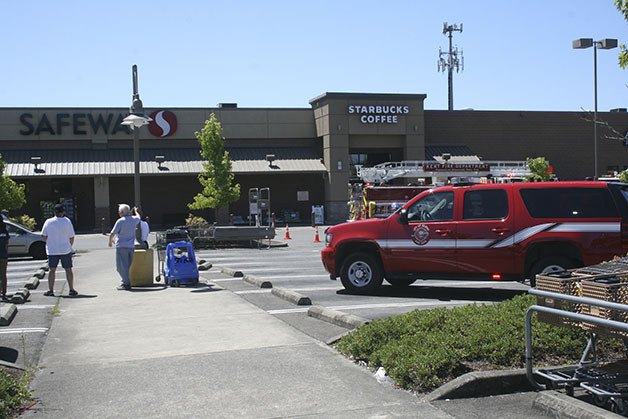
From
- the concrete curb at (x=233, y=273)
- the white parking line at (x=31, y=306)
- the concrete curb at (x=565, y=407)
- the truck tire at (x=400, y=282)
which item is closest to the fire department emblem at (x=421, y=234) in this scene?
the truck tire at (x=400, y=282)

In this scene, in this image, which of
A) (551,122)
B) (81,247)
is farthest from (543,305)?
(551,122)

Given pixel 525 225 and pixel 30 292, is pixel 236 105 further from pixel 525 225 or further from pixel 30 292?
pixel 525 225

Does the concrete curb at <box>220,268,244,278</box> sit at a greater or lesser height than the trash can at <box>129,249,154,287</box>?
lesser

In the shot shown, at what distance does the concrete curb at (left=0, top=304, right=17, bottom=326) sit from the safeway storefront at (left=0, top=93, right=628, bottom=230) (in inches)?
1352

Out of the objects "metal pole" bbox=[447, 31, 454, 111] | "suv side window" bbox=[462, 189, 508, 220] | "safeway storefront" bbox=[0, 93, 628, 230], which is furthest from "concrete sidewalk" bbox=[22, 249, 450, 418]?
"metal pole" bbox=[447, 31, 454, 111]

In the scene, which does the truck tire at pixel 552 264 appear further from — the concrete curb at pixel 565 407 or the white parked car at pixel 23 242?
the white parked car at pixel 23 242

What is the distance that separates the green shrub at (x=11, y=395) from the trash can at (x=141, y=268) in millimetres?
8422

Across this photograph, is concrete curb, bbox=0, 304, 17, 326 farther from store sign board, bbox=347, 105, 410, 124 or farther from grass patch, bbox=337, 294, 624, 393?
store sign board, bbox=347, 105, 410, 124

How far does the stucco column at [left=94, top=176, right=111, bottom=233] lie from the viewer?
45.9 m

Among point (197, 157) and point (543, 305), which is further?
point (197, 157)

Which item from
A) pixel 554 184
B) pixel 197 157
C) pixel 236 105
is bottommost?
pixel 554 184

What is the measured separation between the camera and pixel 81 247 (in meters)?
33.1

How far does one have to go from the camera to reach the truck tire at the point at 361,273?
523 inches

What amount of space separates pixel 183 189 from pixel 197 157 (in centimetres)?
246
